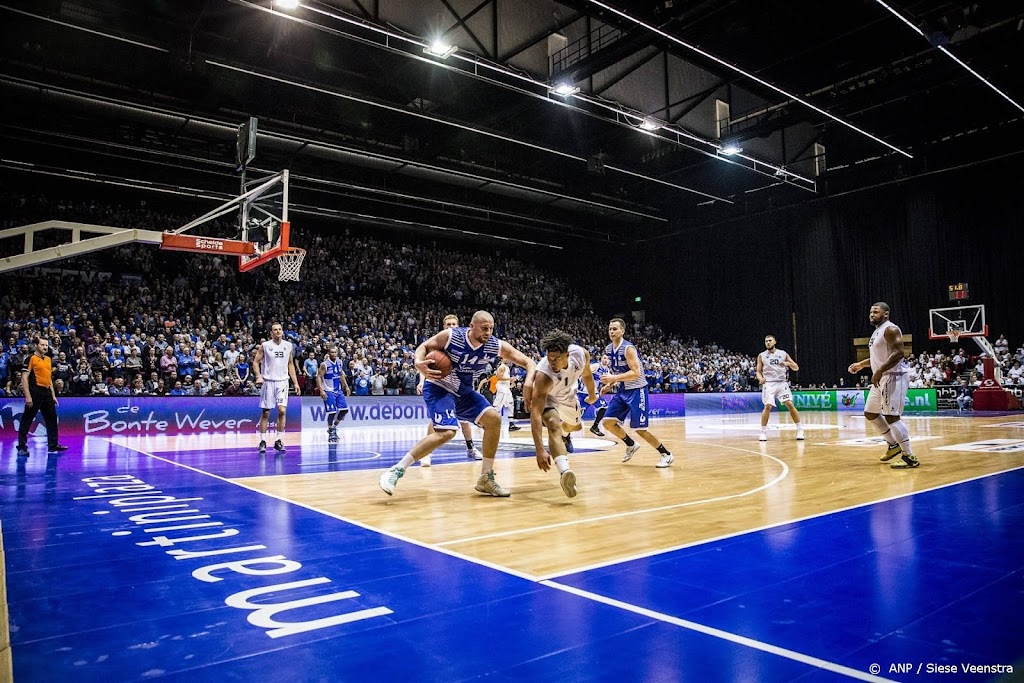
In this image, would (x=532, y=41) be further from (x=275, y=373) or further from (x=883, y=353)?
(x=883, y=353)

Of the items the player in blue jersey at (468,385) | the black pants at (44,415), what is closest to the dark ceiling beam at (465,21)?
the black pants at (44,415)

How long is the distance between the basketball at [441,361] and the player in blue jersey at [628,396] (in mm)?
2662

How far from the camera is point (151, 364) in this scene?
48.8 ft

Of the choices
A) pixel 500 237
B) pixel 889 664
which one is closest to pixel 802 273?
pixel 500 237

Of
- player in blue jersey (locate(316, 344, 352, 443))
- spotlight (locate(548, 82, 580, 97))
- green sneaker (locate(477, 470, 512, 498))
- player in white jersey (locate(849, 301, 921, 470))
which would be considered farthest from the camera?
spotlight (locate(548, 82, 580, 97))

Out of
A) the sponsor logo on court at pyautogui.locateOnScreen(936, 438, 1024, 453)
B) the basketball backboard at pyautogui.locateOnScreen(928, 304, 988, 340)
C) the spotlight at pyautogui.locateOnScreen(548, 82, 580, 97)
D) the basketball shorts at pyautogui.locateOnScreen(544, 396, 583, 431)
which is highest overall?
the spotlight at pyautogui.locateOnScreen(548, 82, 580, 97)

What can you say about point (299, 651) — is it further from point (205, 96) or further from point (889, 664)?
point (205, 96)

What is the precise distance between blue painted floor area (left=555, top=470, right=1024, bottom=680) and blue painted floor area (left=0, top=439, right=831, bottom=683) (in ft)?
0.88

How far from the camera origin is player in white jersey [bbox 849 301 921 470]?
7.32 metres

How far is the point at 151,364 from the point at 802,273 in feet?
76.8

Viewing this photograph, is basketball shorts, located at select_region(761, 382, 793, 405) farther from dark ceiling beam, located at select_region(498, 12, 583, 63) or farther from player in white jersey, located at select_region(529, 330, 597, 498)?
dark ceiling beam, located at select_region(498, 12, 583, 63)

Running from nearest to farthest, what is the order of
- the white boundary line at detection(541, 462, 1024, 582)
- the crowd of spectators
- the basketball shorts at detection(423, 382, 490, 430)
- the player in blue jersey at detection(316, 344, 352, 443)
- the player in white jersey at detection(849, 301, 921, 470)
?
the white boundary line at detection(541, 462, 1024, 582), the basketball shorts at detection(423, 382, 490, 430), the player in white jersey at detection(849, 301, 921, 470), the player in blue jersey at detection(316, 344, 352, 443), the crowd of spectators

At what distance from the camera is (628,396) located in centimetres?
801

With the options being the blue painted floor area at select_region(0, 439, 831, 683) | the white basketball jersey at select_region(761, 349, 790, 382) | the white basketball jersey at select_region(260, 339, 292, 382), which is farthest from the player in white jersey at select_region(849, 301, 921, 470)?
the white basketball jersey at select_region(260, 339, 292, 382)
